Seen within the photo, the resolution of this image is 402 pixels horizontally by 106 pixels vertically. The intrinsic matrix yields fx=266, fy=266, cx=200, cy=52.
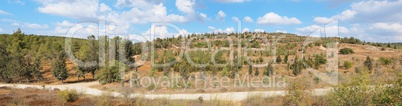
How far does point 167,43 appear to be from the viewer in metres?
52.3

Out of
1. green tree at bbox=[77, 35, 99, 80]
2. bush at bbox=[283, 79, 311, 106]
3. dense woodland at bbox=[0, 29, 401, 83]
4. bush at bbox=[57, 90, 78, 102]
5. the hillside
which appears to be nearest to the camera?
bush at bbox=[283, 79, 311, 106]

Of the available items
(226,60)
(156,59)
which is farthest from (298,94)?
(156,59)

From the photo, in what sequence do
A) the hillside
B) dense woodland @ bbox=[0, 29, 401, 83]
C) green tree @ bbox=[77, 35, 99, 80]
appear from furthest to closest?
green tree @ bbox=[77, 35, 99, 80] → dense woodland @ bbox=[0, 29, 401, 83] → the hillside

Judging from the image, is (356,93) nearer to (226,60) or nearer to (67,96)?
(67,96)

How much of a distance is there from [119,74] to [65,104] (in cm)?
1646

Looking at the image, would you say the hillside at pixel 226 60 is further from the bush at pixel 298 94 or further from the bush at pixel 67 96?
the bush at pixel 298 94

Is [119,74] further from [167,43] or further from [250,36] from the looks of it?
[250,36]

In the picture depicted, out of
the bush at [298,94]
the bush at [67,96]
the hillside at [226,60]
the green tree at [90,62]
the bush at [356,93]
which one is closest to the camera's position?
the bush at [356,93]

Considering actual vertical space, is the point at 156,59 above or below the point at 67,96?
above

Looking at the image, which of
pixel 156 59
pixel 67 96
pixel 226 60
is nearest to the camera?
pixel 67 96

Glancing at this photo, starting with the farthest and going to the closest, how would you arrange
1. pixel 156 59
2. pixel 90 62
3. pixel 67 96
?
pixel 156 59, pixel 90 62, pixel 67 96

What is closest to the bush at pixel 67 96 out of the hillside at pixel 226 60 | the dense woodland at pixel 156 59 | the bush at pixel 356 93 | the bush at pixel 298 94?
the hillside at pixel 226 60

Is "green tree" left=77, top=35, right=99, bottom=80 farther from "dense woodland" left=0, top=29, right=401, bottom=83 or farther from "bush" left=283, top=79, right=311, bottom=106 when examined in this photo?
"bush" left=283, top=79, right=311, bottom=106

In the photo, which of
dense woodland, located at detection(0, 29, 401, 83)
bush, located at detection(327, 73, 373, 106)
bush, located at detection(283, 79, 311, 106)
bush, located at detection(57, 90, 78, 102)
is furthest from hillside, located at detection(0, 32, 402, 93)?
bush, located at detection(327, 73, 373, 106)
